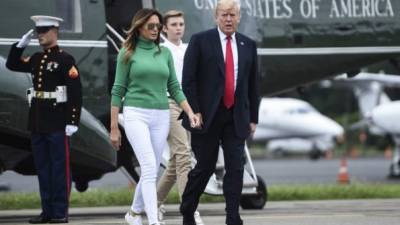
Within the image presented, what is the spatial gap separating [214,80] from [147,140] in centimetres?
69

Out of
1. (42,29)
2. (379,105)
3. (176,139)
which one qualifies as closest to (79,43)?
(42,29)

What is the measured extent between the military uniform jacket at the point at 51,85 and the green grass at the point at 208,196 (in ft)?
12.4

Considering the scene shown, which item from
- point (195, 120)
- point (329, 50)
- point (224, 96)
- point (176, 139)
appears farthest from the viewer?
point (329, 50)

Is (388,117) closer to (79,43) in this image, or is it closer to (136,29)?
(79,43)

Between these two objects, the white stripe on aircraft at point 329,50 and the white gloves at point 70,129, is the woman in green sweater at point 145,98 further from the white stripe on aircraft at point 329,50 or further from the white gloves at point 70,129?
the white stripe on aircraft at point 329,50

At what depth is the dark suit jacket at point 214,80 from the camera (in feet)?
31.5

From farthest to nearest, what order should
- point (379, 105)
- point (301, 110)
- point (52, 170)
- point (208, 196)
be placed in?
1. point (301, 110)
2. point (379, 105)
3. point (208, 196)
4. point (52, 170)

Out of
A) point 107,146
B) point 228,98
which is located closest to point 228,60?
point 228,98

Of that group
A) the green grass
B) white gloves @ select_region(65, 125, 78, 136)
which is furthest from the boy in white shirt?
the green grass

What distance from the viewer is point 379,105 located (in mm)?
37844

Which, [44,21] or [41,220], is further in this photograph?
[41,220]

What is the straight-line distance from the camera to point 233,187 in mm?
9625

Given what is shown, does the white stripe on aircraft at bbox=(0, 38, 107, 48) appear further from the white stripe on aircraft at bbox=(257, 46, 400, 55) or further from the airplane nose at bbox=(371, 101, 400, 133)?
the airplane nose at bbox=(371, 101, 400, 133)

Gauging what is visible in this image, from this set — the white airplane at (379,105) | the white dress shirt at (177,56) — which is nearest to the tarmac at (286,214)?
the white dress shirt at (177,56)
